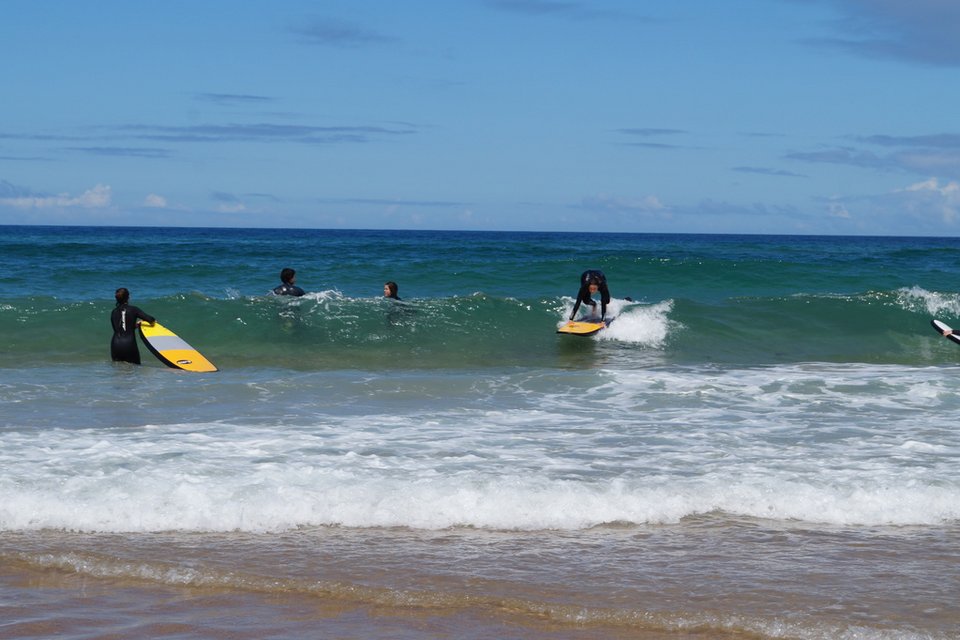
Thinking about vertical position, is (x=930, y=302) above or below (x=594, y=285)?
below

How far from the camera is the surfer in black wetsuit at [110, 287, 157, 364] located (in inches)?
523

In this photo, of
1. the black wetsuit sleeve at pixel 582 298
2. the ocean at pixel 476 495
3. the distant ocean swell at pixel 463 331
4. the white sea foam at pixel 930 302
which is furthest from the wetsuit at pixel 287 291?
the white sea foam at pixel 930 302

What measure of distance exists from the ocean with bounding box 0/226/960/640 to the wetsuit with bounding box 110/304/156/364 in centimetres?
48

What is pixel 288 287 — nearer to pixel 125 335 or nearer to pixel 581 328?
pixel 125 335

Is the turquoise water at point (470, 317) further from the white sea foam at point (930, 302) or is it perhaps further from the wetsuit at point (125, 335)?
the wetsuit at point (125, 335)

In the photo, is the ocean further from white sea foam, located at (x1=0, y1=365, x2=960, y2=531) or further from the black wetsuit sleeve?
the black wetsuit sleeve

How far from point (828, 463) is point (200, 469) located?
4619 millimetres

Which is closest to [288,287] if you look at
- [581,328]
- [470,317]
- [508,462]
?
[470,317]

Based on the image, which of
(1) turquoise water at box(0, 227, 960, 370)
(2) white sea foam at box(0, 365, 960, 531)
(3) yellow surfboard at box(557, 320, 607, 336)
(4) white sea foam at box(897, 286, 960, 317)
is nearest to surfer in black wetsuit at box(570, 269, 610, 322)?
(3) yellow surfboard at box(557, 320, 607, 336)

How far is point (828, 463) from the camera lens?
750cm

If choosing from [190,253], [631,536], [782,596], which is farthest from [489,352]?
[190,253]

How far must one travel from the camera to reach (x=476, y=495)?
6.51m

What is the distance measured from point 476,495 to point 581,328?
10.2 meters

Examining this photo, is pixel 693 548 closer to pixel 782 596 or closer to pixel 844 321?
pixel 782 596
